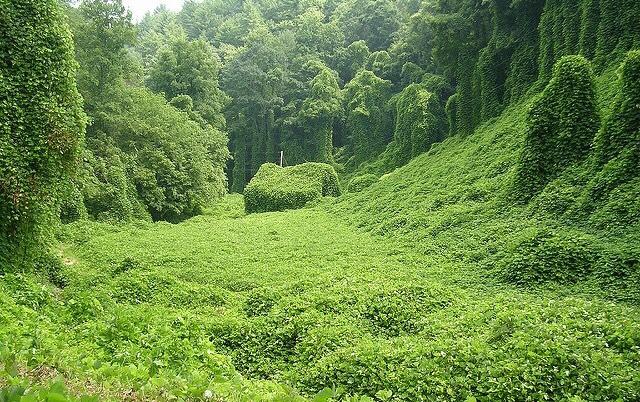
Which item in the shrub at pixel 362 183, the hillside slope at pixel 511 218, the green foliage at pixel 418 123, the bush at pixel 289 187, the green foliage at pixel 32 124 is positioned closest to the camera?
the green foliage at pixel 32 124

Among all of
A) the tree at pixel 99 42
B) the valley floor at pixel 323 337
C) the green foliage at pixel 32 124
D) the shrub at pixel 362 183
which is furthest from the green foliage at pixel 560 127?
the tree at pixel 99 42

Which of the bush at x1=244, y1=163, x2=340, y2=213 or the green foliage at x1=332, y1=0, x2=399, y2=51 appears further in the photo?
the green foliage at x1=332, y1=0, x2=399, y2=51

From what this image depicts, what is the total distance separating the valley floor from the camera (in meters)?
3.94

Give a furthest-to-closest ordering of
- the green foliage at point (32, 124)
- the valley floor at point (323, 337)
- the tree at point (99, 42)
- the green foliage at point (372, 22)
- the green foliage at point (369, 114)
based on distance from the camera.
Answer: the green foliage at point (372, 22), the green foliage at point (369, 114), the tree at point (99, 42), the green foliage at point (32, 124), the valley floor at point (323, 337)

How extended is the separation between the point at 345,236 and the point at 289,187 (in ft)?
35.8

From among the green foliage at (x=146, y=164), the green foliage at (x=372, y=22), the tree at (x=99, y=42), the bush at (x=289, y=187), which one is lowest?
the bush at (x=289, y=187)

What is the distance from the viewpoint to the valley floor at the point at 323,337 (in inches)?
155

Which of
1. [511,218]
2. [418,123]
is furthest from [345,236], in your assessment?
[418,123]

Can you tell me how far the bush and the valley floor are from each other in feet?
47.2

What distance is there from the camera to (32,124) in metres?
7.64

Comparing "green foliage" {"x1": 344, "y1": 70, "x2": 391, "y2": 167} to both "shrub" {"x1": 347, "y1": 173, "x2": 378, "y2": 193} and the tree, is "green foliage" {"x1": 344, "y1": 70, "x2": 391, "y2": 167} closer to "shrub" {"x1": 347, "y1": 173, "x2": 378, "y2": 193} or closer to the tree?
"shrub" {"x1": 347, "y1": 173, "x2": 378, "y2": 193}

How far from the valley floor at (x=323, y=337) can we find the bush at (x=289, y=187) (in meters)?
14.4

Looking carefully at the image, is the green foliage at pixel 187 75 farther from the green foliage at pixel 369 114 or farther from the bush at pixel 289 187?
the green foliage at pixel 369 114

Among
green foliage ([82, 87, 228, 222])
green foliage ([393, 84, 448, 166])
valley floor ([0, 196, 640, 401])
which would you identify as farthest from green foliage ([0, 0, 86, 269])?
green foliage ([393, 84, 448, 166])
